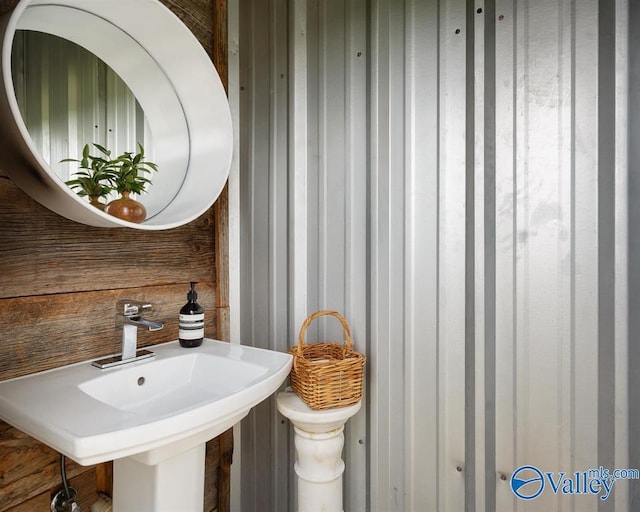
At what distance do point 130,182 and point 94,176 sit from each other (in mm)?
109

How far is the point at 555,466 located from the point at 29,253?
149 cm

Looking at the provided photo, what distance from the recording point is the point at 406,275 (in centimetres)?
124

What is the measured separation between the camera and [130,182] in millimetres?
1223

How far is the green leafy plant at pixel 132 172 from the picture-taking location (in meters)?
1.20

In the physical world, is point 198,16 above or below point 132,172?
above

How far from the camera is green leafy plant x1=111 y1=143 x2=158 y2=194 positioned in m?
1.20

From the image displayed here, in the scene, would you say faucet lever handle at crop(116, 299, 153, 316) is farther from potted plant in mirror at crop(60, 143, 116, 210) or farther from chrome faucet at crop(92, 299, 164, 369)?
potted plant in mirror at crop(60, 143, 116, 210)

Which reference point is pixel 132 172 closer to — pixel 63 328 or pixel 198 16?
pixel 63 328

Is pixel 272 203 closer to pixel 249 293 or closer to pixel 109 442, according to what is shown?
pixel 249 293

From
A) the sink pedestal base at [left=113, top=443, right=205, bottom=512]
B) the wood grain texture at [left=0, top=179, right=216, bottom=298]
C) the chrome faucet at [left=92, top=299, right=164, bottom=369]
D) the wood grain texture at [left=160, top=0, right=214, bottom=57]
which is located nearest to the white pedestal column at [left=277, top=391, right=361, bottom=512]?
the sink pedestal base at [left=113, top=443, right=205, bottom=512]

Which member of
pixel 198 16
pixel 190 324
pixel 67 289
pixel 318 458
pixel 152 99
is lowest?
pixel 318 458

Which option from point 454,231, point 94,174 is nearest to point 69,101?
point 94,174

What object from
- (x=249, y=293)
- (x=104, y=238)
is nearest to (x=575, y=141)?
(x=249, y=293)

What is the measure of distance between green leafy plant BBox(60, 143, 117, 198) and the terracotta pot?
0.04 meters
